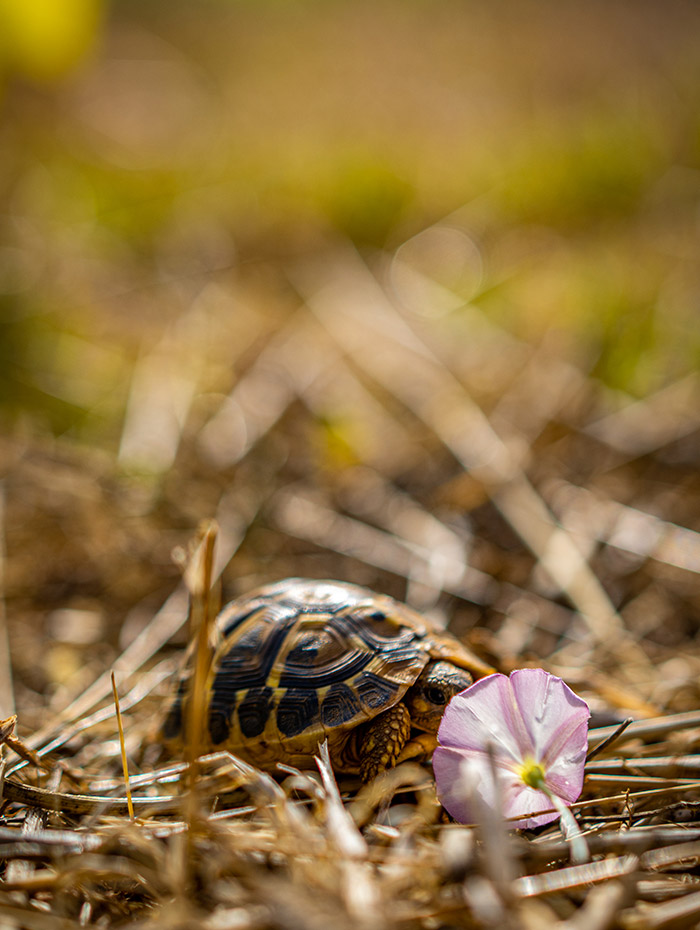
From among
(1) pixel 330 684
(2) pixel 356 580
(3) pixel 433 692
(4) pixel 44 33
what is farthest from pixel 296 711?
(4) pixel 44 33

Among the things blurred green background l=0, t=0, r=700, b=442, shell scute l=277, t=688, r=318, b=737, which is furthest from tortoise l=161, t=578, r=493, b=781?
blurred green background l=0, t=0, r=700, b=442

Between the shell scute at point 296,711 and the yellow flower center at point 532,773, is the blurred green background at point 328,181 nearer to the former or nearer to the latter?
the shell scute at point 296,711

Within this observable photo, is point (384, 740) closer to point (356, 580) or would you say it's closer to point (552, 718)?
point (552, 718)

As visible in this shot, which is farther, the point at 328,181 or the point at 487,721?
the point at 328,181

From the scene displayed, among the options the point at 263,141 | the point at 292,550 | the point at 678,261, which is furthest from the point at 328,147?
the point at 292,550

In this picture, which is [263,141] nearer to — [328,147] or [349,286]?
[328,147]

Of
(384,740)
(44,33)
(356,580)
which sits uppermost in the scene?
(44,33)

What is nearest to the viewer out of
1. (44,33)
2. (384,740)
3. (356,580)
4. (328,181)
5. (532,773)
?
(532,773)

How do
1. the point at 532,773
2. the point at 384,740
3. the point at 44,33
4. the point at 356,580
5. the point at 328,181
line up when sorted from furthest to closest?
the point at 328,181, the point at 44,33, the point at 356,580, the point at 384,740, the point at 532,773
